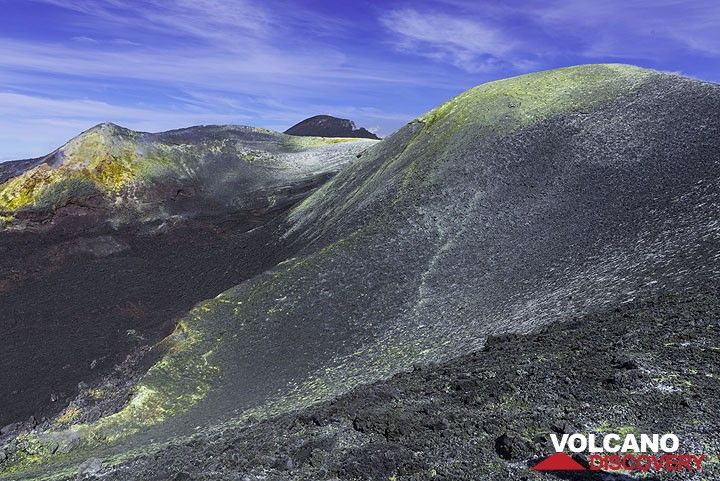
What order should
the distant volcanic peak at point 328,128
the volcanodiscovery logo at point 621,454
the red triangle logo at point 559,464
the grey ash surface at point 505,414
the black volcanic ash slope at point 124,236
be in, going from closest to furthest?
the volcanodiscovery logo at point 621,454
the red triangle logo at point 559,464
the grey ash surface at point 505,414
the black volcanic ash slope at point 124,236
the distant volcanic peak at point 328,128

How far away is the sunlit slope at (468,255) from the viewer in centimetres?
1772

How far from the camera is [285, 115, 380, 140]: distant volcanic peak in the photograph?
107m

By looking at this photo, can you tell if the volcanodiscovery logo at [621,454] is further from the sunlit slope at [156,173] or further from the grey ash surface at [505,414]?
the sunlit slope at [156,173]

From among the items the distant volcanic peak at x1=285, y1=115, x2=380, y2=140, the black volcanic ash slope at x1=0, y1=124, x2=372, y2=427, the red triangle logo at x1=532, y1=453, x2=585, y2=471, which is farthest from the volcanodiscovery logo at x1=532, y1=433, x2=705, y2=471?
the distant volcanic peak at x1=285, y1=115, x2=380, y2=140

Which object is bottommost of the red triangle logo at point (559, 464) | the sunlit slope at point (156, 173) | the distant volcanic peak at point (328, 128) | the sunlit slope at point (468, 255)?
the red triangle logo at point (559, 464)

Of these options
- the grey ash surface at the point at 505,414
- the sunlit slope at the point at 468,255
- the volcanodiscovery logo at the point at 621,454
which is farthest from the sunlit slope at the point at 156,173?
the volcanodiscovery logo at the point at 621,454

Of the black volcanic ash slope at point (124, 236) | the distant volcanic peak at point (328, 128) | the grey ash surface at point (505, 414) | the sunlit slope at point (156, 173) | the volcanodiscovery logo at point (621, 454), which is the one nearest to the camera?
the volcanodiscovery logo at point (621, 454)

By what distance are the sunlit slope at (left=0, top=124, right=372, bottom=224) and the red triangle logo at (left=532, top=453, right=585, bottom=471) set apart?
143 ft

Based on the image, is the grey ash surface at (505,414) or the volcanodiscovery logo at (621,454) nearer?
the volcanodiscovery logo at (621,454)

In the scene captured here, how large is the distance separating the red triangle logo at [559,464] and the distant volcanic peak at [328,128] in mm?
98538

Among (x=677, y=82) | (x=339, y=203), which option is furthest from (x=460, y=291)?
(x=677, y=82)

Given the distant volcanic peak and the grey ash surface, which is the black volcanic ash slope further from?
the distant volcanic peak

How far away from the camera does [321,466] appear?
33.7 ft

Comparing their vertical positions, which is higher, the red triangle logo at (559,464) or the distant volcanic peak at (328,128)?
the distant volcanic peak at (328,128)
